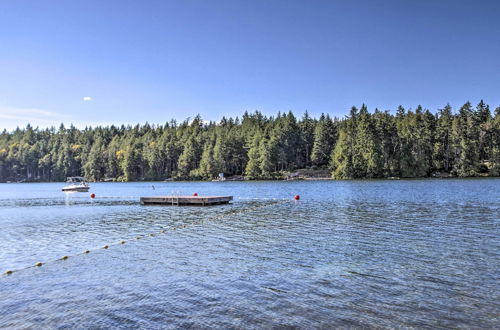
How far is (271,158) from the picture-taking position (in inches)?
5768

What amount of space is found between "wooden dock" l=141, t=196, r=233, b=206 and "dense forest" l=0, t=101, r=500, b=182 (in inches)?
3422

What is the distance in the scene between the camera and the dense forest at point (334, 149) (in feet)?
419

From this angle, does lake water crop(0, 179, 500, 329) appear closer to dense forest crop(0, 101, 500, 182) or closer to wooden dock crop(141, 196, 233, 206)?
wooden dock crop(141, 196, 233, 206)

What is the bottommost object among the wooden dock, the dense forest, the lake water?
the lake water

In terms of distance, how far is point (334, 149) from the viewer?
145 metres

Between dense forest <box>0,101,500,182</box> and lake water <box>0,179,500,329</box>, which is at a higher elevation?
dense forest <box>0,101,500,182</box>

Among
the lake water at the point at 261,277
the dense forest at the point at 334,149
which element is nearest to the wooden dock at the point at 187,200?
the lake water at the point at 261,277

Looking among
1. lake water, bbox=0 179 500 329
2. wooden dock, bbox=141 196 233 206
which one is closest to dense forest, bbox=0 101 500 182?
wooden dock, bbox=141 196 233 206

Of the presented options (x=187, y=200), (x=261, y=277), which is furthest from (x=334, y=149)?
(x=261, y=277)

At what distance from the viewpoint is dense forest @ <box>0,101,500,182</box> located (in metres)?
128

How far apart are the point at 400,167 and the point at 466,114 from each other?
113 feet

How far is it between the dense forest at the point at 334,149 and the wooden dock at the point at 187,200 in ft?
285

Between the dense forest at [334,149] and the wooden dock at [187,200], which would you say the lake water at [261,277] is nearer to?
the wooden dock at [187,200]

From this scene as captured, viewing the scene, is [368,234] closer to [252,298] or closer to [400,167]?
[252,298]
